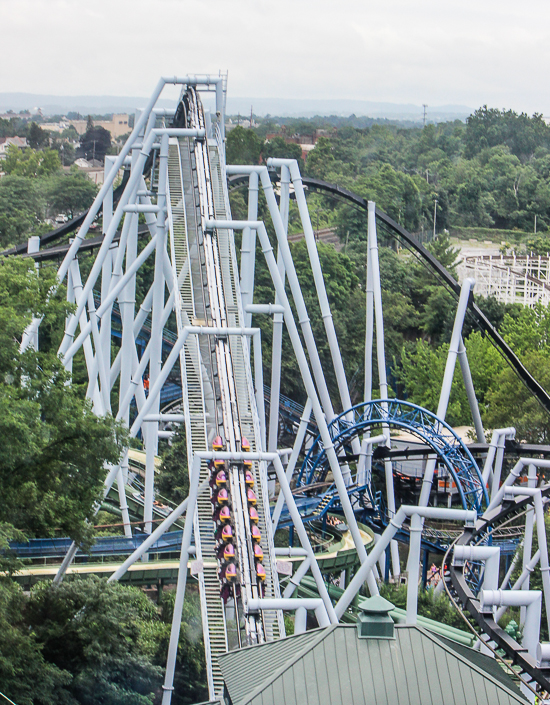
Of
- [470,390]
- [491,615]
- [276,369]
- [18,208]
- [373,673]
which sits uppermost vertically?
[18,208]

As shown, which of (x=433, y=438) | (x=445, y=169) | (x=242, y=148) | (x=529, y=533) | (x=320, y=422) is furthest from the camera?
(x=445, y=169)

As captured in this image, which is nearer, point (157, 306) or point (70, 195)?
point (157, 306)

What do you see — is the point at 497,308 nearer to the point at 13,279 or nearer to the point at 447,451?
the point at 447,451

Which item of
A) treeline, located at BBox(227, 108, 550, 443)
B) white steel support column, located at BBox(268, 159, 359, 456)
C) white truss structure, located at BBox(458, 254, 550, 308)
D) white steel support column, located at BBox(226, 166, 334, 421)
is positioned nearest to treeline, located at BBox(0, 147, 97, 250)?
treeline, located at BBox(227, 108, 550, 443)

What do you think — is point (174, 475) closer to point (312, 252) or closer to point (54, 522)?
point (312, 252)

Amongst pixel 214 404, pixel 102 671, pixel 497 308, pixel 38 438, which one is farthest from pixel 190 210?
pixel 497 308

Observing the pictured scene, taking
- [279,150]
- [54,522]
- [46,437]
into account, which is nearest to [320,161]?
[279,150]

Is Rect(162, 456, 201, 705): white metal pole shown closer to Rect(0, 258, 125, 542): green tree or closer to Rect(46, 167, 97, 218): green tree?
Rect(0, 258, 125, 542): green tree
